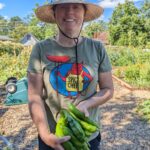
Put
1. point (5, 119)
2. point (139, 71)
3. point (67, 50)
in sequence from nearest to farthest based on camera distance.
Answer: point (67, 50)
point (5, 119)
point (139, 71)

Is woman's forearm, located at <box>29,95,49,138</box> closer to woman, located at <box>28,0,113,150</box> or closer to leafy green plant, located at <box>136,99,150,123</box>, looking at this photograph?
woman, located at <box>28,0,113,150</box>

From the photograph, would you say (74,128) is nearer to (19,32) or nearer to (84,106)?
(84,106)

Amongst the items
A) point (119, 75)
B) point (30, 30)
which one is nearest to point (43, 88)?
point (119, 75)

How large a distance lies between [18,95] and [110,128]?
296 centimetres

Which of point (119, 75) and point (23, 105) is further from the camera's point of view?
point (119, 75)

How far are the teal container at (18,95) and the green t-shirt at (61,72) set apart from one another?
20.1 ft

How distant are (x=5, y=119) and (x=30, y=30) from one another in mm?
52943

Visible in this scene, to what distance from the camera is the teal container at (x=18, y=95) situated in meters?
8.22

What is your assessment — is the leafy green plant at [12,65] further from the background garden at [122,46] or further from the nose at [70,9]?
the nose at [70,9]

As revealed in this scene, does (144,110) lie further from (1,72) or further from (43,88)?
(1,72)

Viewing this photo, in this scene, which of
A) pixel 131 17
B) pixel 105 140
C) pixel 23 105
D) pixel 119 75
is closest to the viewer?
pixel 105 140

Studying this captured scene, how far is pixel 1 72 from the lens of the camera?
13.8 meters

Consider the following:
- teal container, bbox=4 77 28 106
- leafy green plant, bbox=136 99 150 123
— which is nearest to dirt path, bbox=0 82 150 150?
leafy green plant, bbox=136 99 150 123

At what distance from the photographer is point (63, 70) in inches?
84.5
